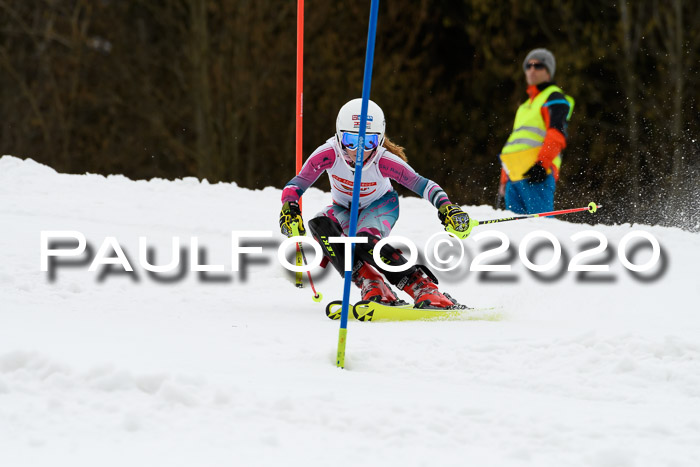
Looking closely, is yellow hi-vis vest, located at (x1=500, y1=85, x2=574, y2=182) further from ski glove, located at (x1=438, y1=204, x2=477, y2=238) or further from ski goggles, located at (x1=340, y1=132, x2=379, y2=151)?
ski goggles, located at (x1=340, y1=132, x2=379, y2=151)

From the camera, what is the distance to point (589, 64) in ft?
A: 50.8

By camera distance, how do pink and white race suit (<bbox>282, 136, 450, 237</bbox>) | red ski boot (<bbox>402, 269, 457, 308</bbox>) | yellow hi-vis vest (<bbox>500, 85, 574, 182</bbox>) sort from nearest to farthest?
red ski boot (<bbox>402, 269, 457, 308</bbox>) < pink and white race suit (<bbox>282, 136, 450, 237</bbox>) < yellow hi-vis vest (<bbox>500, 85, 574, 182</bbox>)

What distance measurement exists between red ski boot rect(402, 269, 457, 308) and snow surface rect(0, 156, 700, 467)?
0.94 ft

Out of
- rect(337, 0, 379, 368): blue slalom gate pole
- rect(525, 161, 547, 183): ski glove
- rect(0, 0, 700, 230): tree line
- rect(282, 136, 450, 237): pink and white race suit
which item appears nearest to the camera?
rect(337, 0, 379, 368): blue slalom gate pole

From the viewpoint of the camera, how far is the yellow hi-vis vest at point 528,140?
322 inches

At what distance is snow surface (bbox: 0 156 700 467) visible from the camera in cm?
279

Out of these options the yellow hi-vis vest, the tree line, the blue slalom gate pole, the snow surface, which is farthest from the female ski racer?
the tree line

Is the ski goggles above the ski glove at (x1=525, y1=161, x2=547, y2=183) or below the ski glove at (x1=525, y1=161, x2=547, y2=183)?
above

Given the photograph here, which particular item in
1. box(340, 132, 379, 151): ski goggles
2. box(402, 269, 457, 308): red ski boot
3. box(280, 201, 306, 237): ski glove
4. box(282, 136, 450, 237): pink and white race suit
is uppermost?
box(340, 132, 379, 151): ski goggles

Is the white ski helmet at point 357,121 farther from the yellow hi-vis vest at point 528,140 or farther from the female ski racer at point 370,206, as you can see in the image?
the yellow hi-vis vest at point 528,140

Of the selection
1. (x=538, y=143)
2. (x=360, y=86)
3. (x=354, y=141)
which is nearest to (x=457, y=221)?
(x=354, y=141)

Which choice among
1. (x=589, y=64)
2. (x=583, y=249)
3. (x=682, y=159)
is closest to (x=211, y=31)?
(x=589, y=64)

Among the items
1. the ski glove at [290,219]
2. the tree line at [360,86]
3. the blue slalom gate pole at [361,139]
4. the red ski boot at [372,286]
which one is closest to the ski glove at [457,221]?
the red ski boot at [372,286]

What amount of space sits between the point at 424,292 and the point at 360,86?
11614mm
